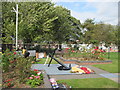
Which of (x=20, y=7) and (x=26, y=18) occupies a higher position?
(x=20, y=7)

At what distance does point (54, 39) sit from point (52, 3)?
647 cm

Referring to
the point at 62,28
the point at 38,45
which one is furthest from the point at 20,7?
the point at 62,28

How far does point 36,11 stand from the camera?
15.5 metres

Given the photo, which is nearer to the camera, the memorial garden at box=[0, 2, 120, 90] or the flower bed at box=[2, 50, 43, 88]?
the flower bed at box=[2, 50, 43, 88]

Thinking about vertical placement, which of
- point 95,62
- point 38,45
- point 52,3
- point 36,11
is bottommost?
point 95,62

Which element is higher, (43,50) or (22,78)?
(43,50)

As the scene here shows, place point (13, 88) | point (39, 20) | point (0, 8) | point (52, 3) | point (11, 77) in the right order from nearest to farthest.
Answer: point (13, 88) → point (11, 77) → point (0, 8) → point (39, 20) → point (52, 3)

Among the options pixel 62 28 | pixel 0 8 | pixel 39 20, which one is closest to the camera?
pixel 0 8

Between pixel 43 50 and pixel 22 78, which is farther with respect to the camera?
pixel 43 50

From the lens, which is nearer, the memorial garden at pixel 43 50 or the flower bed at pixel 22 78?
the flower bed at pixel 22 78

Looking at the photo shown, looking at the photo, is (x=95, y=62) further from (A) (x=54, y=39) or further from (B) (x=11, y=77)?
(A) (x=54, y=39)

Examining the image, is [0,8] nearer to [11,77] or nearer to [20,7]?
[20,7]

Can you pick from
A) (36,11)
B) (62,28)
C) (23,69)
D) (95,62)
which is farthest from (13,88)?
(62,28)

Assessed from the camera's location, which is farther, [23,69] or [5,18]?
[5,18]
